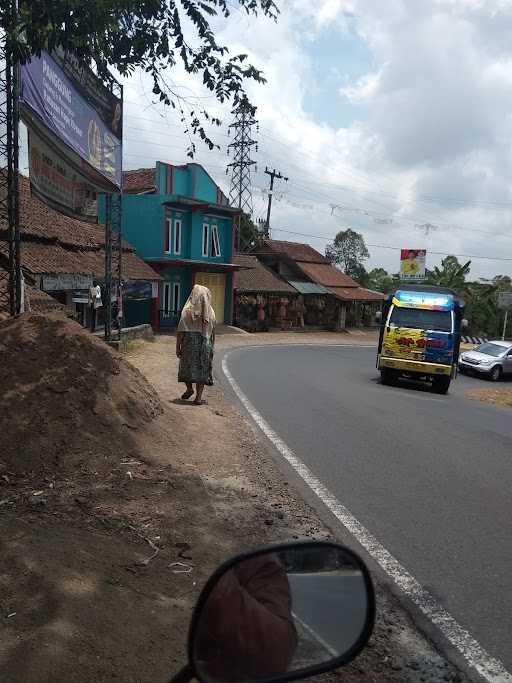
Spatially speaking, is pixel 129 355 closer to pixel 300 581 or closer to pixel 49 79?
pixel 49 79

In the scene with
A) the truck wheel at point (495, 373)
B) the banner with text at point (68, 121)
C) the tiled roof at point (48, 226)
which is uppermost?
the banner with text at point (68, 121)

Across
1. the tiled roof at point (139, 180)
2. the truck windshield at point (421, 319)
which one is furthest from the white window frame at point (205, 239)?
the truck windshield at point (421, 319)

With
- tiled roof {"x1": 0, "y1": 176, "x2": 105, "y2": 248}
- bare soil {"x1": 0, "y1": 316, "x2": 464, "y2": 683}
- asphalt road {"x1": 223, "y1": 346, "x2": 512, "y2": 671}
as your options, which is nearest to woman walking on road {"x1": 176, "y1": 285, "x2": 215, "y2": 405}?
bare soil {"x1": 0, "y1": 316, "x2": 464, "y2": 683}

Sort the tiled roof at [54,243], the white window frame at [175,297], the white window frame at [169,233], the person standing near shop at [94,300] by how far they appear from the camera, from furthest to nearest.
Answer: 1. the white window frame at [175,297]
2. the white window frame at [169,233]
3. the person standing near shop at [94,300]
4. the tiled roof at [54,243]

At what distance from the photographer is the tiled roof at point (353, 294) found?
4369cm

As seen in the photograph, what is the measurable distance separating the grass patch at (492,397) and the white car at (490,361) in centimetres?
544

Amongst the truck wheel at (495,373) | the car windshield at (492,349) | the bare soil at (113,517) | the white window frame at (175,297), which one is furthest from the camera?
the white window frame at (175,297)

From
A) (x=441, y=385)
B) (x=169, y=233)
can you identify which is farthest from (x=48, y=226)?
(x=441, y=385)

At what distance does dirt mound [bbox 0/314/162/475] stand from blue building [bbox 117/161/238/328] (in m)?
24.0

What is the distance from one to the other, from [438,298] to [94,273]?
12.0m

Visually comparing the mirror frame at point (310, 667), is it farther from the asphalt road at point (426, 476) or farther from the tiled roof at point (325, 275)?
the tiled roof at point (325, 275)

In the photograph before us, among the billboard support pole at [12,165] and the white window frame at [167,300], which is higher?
the billboard support pole at [12,165]

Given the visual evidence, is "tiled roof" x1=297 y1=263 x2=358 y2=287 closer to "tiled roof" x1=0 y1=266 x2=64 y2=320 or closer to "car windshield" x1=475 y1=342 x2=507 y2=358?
"car windshield" x1=475 y1=342 x2=507 y2=358

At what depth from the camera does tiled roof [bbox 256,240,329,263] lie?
4453 cm
